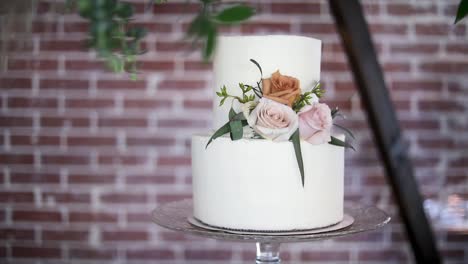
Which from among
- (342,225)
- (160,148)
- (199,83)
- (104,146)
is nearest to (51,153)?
(104,146)

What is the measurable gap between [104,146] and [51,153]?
20 cm

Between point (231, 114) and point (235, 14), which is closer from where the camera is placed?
point (235, 14)

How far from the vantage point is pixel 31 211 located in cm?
170

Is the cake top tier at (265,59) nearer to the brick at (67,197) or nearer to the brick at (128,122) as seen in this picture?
the brick at (128,122)

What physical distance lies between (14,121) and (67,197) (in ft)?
1.13

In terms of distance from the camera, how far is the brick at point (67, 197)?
66.6 inches

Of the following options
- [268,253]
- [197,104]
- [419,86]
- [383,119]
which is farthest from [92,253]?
[419,86]

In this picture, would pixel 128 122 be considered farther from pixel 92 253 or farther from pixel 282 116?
pixel 282 116

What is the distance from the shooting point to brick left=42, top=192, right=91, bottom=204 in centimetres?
169

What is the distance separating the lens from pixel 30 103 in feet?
5.51

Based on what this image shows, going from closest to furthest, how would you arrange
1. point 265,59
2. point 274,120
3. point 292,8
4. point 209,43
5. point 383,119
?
point 209,43, point 274,120, point 265,59, point 383,119, point 292,8

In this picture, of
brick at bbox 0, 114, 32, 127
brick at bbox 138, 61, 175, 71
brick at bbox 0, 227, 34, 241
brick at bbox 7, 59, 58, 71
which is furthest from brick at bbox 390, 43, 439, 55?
brick at bbox 0, 227, 34, 241

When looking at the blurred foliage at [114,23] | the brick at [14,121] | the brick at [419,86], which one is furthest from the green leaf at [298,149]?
the brick at [14,121]

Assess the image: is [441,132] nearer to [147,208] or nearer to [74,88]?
[147,208]
